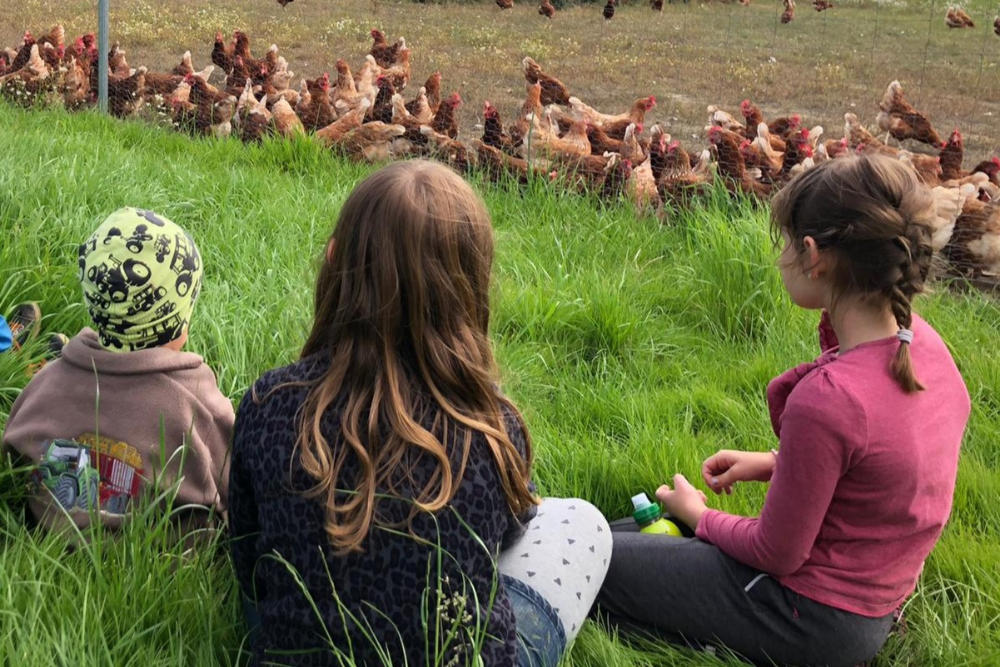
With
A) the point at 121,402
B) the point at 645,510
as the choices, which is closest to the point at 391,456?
the point at 121,402

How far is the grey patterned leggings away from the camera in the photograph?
1.94 m

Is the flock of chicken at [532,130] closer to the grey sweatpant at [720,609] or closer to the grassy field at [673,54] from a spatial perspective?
the grassy field at [673,54]

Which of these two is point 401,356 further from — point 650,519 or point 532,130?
point 532,130

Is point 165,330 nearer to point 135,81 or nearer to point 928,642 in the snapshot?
point 928,642

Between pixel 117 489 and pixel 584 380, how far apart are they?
169 cm

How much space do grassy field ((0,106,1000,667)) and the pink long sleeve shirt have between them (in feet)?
0.93

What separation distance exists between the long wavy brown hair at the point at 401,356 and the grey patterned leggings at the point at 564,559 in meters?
0.29

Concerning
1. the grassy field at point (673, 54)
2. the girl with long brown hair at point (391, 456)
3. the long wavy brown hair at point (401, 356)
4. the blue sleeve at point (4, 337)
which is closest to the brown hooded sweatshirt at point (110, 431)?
the girl with long brown hair at point (391, 456)

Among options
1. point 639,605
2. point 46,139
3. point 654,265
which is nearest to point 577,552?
point 639,605

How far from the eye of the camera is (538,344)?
345cm

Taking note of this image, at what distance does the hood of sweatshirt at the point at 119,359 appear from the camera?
6.51ft

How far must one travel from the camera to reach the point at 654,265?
4176 millimetres

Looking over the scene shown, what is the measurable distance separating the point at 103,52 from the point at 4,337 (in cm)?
417

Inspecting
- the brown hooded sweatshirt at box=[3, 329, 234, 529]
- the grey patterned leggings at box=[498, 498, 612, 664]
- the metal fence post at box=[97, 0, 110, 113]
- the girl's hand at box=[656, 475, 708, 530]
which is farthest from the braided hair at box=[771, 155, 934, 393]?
the metal fence post at box=[97, 0, 110, 113]
